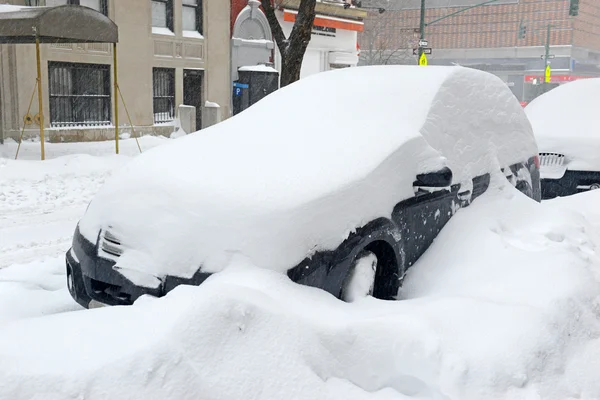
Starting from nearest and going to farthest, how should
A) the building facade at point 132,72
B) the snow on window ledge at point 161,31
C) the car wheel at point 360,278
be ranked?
1. the car wheel at point 360,278
2. the building facade at point 132,72
3. the snow on window ledge at point 161,31

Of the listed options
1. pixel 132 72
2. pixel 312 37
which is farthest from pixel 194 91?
pixel 312 37

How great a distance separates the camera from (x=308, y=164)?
160 inches

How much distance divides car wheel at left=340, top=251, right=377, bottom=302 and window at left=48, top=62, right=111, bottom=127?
1593cm

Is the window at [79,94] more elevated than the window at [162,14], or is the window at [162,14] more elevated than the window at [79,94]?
the window at [162,14]

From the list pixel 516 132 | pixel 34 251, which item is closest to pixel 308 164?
pixel 516 132

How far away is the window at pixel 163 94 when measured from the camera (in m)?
21.1

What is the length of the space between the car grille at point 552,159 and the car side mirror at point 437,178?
477 cm

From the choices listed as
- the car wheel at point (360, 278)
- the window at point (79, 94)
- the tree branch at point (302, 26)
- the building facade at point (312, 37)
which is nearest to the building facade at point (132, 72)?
the window at point (79, 94)

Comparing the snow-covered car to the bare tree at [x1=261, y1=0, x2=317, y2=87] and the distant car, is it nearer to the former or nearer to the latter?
the distant car

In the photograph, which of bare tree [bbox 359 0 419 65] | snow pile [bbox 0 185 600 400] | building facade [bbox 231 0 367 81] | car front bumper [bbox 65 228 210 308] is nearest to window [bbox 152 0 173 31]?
building facade [bbox 231 0 367 81]

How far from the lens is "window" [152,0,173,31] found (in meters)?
21.0

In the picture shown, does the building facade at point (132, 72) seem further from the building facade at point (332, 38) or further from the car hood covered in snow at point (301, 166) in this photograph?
the car hood covered in snow at point (301, 166)

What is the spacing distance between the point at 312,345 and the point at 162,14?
1999cm

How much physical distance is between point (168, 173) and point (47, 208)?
589cm
